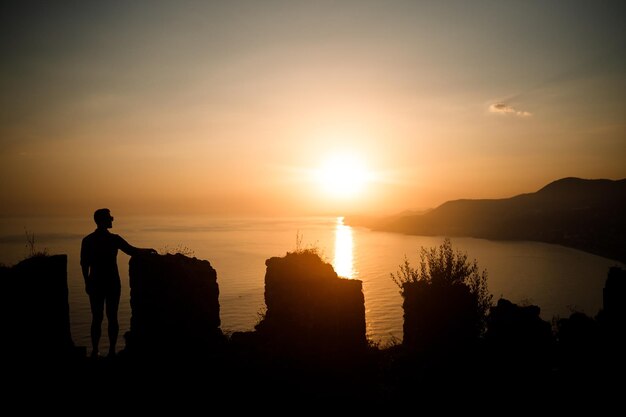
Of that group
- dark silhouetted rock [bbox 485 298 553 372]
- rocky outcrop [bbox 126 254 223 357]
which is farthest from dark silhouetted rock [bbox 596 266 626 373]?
rocky outcrop [bbox 126 254 223 357]

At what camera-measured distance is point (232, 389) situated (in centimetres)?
1110

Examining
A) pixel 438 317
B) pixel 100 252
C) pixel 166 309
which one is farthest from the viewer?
pixel 438 317

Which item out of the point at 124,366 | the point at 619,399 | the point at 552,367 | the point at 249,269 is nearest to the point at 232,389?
the point at 124,366

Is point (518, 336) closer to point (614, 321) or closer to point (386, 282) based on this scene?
point (614, 321)

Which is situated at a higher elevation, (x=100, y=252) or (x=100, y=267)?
(x=100, y=252)

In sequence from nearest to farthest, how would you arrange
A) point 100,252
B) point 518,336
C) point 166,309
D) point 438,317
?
point 100,252, point 166,309, point 518,336, point 438,317

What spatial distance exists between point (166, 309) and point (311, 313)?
5.48 meters

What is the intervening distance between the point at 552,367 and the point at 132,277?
66.7ft

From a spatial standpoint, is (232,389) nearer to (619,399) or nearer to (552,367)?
(619,399)

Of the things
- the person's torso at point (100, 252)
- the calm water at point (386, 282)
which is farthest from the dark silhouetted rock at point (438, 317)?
the person's torso at point (100, 252)

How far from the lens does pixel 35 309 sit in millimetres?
10422

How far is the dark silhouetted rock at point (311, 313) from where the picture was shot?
1416 centimetres

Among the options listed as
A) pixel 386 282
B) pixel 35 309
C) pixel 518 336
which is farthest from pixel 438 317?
pixel 386 282

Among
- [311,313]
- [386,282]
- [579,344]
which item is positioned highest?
[311,313]
